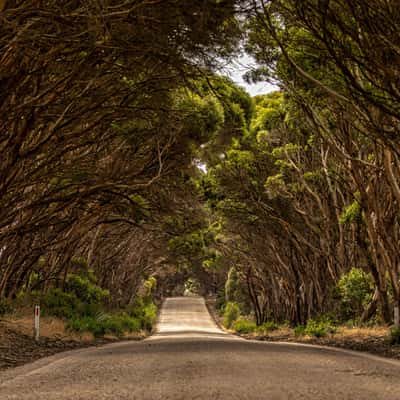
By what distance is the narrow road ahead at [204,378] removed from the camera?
693cm

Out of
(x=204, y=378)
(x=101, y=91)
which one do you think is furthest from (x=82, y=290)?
(x=204, y=378)

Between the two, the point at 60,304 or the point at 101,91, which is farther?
the point at 60,304

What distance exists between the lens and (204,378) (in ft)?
26.9

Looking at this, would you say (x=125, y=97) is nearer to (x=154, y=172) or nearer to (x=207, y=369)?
(x=154, y=172)

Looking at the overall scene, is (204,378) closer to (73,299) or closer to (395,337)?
(395,337)

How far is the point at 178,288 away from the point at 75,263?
97.7 meters

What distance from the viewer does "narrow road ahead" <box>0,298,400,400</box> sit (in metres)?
6.93

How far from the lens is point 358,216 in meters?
18.5

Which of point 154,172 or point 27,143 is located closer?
point 27,143

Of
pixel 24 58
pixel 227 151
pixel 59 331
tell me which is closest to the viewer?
pixel 24 58

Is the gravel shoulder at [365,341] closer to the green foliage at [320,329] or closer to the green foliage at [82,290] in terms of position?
the green foliage at [320,329]

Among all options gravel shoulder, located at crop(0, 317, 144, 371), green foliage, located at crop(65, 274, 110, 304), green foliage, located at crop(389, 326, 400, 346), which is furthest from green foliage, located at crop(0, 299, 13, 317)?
green foliage, located at crop(389, 326, 400, 346)

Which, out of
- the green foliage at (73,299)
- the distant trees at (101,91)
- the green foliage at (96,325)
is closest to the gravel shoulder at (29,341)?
the green foliage at (96,325)

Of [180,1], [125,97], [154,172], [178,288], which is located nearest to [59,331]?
[154,172]
